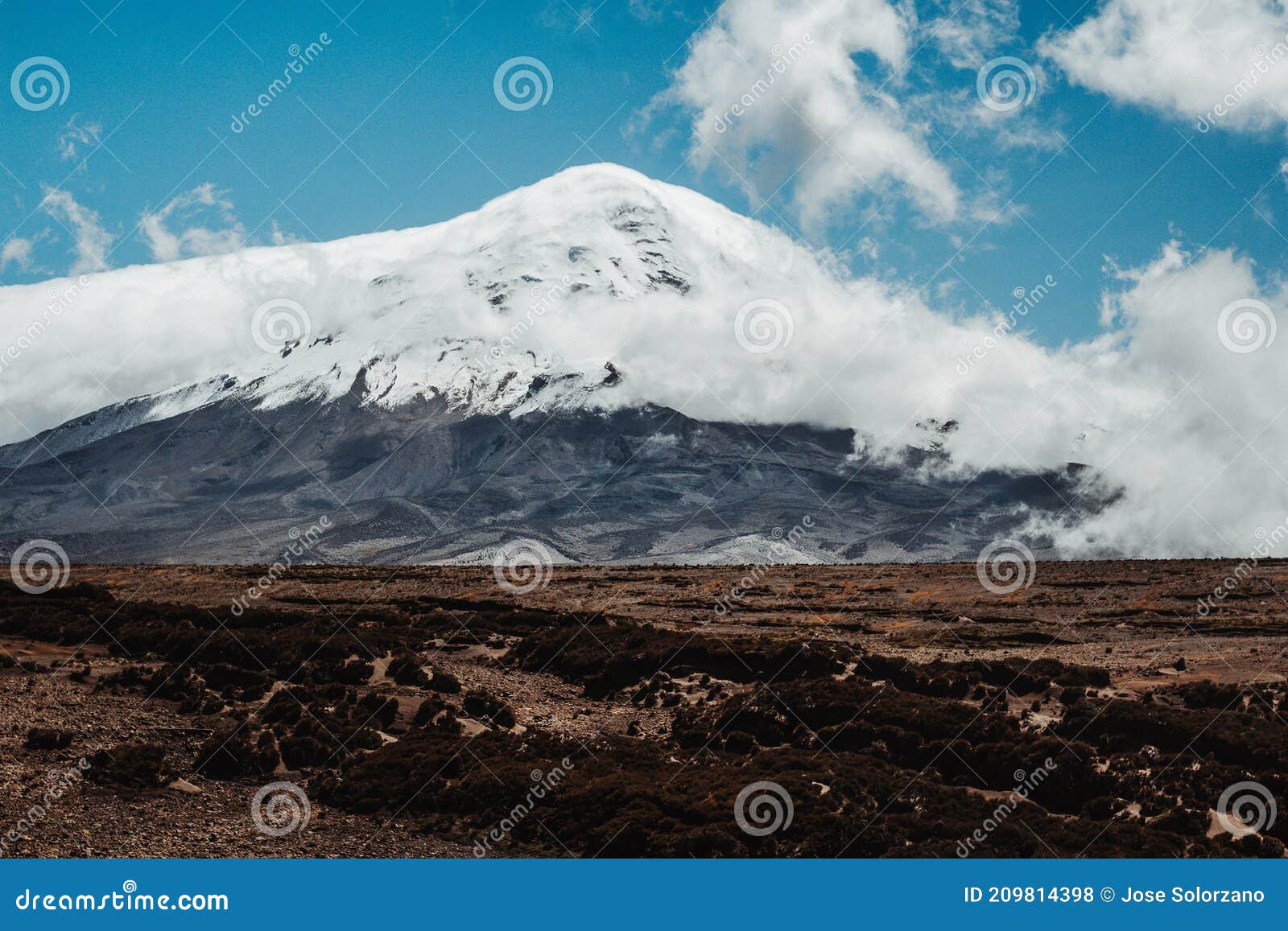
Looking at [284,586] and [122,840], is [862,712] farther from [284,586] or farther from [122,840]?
[284,586]

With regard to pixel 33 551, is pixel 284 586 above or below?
below

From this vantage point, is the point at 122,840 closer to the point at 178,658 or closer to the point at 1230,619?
the point at 178,658

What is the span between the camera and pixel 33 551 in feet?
629

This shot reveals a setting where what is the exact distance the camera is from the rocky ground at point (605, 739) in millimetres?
23141

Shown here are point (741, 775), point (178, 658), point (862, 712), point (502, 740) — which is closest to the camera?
point (741, 775)

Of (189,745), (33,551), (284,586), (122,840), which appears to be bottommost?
(122,840)

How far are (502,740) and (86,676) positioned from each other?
41.8 ft

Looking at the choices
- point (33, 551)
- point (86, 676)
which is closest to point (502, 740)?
point (86, 676)

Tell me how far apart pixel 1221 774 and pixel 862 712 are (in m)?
9.42

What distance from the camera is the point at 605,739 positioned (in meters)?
30.8

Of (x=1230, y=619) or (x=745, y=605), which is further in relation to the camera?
(x=745, y=605)

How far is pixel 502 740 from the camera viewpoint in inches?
1174

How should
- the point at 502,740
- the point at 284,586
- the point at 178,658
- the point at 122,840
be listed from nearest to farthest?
the point at 122,840, the point at 502,740, the point at 178,658, the point at 284,586

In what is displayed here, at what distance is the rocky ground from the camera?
75.9 feet
